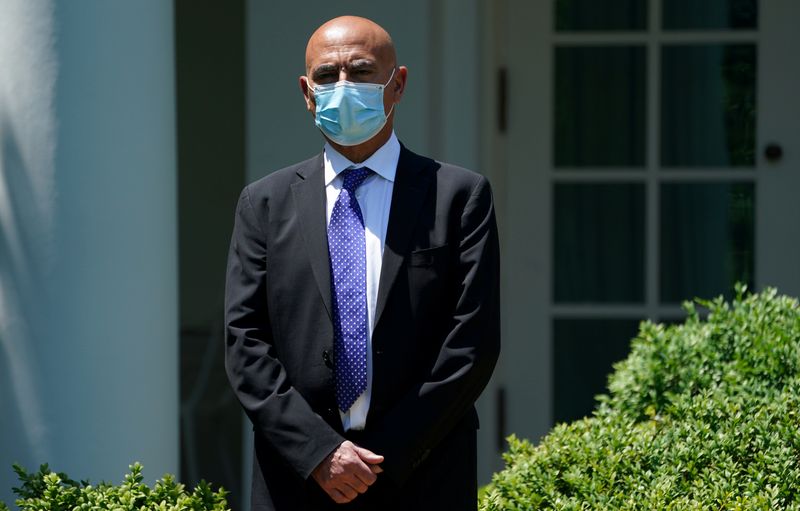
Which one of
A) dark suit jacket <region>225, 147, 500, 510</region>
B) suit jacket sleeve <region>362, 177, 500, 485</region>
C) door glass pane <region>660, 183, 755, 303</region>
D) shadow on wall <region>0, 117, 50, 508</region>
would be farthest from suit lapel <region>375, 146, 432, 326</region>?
door glass pane <region>660, 183, 755, 303</region>

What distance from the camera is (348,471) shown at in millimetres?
2826

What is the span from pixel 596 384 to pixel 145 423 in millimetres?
2660

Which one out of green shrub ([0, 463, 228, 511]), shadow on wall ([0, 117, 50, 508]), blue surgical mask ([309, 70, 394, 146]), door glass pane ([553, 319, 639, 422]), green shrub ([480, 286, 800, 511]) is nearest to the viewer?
blue surgical mask ([309, 70, 394, 146])

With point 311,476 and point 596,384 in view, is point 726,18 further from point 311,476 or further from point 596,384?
point 311,476

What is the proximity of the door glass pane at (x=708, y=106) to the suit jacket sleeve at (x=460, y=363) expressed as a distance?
9.90ft

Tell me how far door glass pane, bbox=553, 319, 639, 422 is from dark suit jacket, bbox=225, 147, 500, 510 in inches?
116

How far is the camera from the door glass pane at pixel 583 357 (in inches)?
233

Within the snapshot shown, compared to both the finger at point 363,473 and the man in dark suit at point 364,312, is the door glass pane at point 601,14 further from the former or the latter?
the finger at point 363,473

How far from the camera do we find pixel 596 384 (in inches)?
236

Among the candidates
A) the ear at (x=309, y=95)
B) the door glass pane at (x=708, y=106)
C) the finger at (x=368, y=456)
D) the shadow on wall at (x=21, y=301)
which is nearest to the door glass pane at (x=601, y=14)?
the door glass pane at (x=708, y=106)

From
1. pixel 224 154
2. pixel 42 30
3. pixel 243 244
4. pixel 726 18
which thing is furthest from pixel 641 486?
pixel 224 154

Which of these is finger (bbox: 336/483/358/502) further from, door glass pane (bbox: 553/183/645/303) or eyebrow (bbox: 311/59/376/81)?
door glass pane (bbox: 553/183/645/303)

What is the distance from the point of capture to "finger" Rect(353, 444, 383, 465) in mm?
2832

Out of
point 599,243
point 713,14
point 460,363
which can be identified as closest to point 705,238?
point 599,243
